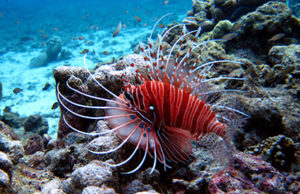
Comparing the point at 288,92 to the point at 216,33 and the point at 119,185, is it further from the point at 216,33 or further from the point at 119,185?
the point at 216,33

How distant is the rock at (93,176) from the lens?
1.74 metres

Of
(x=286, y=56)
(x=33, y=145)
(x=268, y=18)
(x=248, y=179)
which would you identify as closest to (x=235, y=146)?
(x=248, y=179)

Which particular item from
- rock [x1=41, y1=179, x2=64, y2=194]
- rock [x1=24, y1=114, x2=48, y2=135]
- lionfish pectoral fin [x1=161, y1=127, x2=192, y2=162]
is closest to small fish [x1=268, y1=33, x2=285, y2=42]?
lionfish pectoral fin [x1=161, y1=127, x2=192, y2=162]

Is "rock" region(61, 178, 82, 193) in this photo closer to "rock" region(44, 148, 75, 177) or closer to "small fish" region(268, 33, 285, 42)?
"rock" region(44, 148, 75, 177)

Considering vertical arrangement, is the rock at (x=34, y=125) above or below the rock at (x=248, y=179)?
above

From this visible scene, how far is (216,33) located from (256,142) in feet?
14.5

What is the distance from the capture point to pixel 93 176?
1.76m

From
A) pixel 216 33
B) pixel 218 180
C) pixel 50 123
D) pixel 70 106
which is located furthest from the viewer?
pixel 50 123

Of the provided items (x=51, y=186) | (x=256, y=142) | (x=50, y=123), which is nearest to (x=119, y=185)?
(x=51, y=186)

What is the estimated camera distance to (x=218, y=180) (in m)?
1.79

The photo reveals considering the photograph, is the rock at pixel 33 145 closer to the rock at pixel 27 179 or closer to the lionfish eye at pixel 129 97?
the rock at pixel 27 179

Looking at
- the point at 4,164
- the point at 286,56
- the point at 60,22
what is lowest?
the point at 4,164

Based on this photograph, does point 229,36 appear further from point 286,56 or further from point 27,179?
point 27,179

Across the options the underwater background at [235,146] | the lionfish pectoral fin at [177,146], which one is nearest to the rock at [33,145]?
the underwater background at [235,146]
